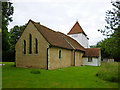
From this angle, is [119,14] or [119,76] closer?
[119,14]

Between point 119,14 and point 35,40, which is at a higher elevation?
point 119,14

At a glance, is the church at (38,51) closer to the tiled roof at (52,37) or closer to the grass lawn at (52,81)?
the tiled roof at (52,37)

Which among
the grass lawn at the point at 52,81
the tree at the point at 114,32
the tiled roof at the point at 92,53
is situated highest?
the tree at the point at 114,32

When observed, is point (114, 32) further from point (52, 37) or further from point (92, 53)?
point (92, 53)

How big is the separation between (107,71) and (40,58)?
9923mm

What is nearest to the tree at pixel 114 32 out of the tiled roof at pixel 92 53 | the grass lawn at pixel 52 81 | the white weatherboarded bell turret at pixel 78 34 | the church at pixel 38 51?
the grass lawn at pixel 52 81

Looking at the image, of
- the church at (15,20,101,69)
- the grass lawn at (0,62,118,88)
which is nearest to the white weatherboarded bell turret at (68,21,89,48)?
the church at (15,20,101,69)

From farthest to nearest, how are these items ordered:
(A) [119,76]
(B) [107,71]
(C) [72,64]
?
(C) [72,64] → (B) [107,71] → (A) [119,76]

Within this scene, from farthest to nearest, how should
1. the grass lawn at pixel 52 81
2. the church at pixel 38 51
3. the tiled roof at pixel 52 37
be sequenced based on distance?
the tiled roof at pixel 52 37 → the church at pixel 38 51 → the grass lawn at pixel 52 81

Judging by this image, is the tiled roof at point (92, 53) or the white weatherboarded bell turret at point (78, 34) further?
the white weatherboarded bell turret at point (78, 34)

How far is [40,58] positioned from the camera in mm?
17609

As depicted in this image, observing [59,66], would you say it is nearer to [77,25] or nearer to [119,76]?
[119,76]

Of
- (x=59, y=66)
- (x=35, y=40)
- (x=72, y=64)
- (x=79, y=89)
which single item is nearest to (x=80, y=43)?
(x=72, y=64)

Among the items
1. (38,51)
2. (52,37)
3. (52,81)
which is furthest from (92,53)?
(52,81)
